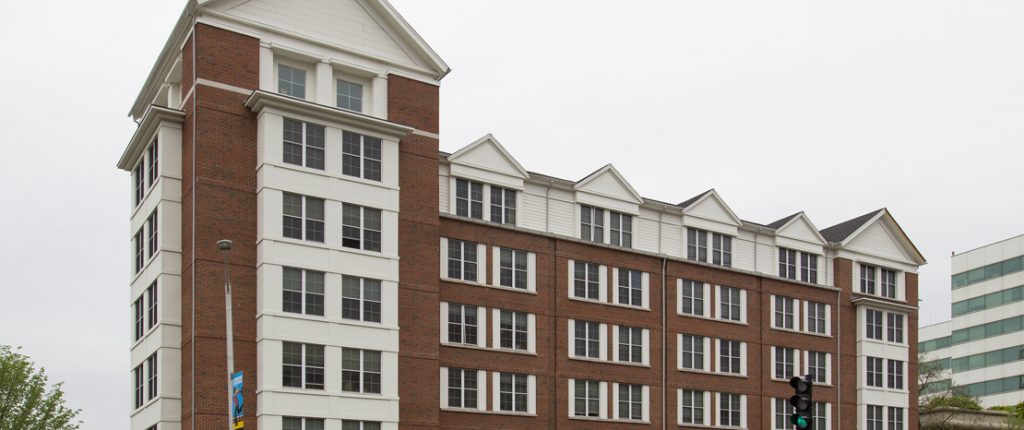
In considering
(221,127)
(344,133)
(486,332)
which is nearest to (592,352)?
(486,332)

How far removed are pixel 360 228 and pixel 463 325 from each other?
26.4 ft

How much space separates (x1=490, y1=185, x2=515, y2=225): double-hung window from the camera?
5541 centimetres

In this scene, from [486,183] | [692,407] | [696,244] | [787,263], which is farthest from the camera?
[787,263]

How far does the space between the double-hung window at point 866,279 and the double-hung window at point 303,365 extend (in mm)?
35374

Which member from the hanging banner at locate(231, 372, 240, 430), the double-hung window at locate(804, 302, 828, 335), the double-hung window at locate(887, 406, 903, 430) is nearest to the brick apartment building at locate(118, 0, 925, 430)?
the double-hung window at locate(804, 302, 828, 335)

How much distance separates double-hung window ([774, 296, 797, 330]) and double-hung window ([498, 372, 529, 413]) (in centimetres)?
1657

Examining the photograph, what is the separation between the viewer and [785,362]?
2539 inches

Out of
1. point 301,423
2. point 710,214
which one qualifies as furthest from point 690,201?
point 301,423

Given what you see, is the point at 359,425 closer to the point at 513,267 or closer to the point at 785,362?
the point at 513,267

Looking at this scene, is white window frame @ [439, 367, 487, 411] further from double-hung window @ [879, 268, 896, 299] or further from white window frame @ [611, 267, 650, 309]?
double-hung window @ [879, 268, 896, 299]

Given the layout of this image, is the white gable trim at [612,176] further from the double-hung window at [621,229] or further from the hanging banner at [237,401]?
the hanging banner at [237,401]

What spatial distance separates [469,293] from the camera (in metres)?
53.3

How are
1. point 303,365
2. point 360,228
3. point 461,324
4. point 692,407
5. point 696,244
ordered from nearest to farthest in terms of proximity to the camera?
point 303,365, point 360,228, point 461,324, point 692,407, point 696,244

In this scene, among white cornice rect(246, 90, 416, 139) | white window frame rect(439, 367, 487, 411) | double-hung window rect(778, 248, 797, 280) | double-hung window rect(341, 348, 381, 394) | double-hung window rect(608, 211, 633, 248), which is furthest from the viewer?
double-hung window rect(778, 248, 797, 280)
